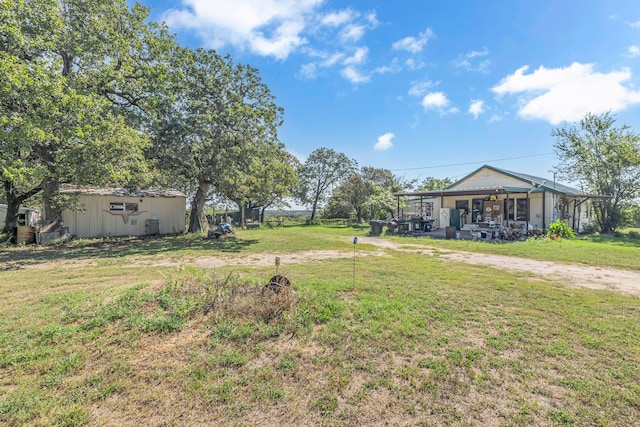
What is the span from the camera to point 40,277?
5.87 metres

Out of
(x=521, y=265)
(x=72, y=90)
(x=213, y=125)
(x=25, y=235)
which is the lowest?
(x=521, y=265)

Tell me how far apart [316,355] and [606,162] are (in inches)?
921

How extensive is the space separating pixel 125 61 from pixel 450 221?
19.1 metres

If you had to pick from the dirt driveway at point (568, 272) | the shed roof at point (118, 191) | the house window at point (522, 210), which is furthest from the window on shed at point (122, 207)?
the house window at point (522, 210)

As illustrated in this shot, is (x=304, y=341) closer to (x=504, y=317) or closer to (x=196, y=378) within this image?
(x=196, y=378)

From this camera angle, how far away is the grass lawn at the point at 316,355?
6.95 feet

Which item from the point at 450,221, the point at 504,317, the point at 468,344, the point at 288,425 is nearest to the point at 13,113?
the point at 288,425

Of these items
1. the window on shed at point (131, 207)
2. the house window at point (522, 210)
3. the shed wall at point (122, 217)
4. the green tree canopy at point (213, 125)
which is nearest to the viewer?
the green tree canopy at point (213, 125)

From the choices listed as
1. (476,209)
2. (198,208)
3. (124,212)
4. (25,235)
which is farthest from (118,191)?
(476,209)

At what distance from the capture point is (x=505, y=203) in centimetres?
1628

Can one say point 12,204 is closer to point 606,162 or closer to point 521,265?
point 521,265

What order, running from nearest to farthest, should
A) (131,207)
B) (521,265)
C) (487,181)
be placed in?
(521,265), (131,207), (487,181)

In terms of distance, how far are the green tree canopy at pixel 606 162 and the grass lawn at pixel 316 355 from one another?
59.7 feet

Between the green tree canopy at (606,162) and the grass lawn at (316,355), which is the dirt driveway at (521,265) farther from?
the green tree canopy at (606,162)
